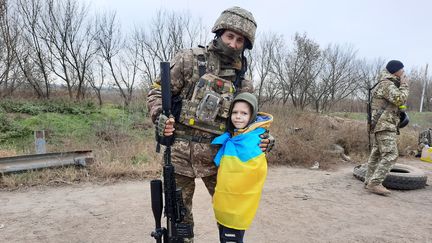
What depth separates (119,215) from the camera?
3.83 metres

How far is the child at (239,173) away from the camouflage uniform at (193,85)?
0.13m

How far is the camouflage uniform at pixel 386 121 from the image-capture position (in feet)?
15.6

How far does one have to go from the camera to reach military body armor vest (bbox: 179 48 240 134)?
7.22ft

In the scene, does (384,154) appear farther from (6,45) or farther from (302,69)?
(6,45)

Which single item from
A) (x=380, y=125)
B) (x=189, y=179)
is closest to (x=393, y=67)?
(x=380, y=125)

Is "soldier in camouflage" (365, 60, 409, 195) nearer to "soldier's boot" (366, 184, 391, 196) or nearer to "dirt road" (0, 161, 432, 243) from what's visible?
"soldier's boot" (366, 184, 391, 196)

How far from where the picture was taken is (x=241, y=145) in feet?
7.06

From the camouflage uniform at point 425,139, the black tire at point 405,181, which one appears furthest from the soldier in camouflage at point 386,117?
the camouflage uniform at point 425,139

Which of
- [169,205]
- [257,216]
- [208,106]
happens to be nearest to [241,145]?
[208,106]

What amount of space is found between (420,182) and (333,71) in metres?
12.8

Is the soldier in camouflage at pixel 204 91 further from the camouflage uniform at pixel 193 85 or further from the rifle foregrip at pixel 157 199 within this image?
the rifle foregrip at pixel 157 199

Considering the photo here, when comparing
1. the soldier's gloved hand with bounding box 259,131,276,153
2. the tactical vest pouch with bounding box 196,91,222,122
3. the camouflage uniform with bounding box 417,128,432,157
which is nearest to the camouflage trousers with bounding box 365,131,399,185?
the soldier's gloved hand with bounding box 259,131,276,153

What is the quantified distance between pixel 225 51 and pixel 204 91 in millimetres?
362

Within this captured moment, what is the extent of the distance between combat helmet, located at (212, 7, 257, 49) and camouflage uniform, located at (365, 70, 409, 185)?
3.45 m
